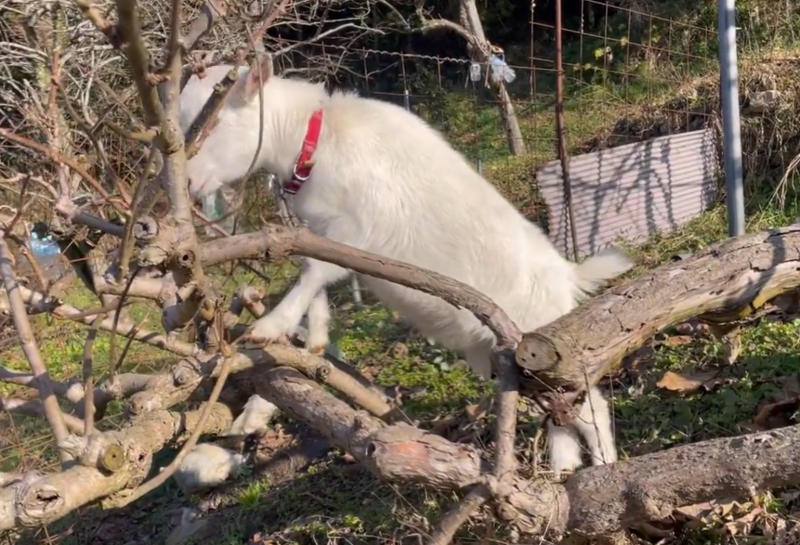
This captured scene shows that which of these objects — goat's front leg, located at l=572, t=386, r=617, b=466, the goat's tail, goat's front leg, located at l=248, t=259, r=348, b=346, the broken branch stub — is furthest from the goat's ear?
goat's front leg, located at l=572, t=386, r=617, b=466

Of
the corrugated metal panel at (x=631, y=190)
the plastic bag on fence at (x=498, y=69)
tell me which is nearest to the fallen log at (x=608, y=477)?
the corrugated metal panel at (x=631, y=190)

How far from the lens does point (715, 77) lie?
21.5 feet

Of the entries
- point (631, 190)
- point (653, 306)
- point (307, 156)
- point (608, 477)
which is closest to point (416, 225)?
point (307, 156)

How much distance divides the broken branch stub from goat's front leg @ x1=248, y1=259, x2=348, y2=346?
1.10 m

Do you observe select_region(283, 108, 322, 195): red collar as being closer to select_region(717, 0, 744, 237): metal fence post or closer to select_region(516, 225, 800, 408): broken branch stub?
select_region(516, 225, 800, 408): broken branch stub

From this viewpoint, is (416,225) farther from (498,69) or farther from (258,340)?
(498,69)

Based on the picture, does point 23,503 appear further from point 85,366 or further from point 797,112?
point 797,112

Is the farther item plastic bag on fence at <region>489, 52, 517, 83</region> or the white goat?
plastic bag on fence at <region>489, 52, 517, 83</region>

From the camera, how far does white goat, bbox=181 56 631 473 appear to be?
3.25 m

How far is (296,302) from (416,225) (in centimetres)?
60

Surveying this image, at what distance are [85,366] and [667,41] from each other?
7.49 meters

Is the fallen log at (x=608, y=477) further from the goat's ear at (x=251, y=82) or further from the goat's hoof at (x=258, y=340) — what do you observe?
the goat's ear at (x=251, y=82)

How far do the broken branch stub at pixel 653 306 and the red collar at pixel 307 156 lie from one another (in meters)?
1.43

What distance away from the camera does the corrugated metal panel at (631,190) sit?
→ 5.60 metres
